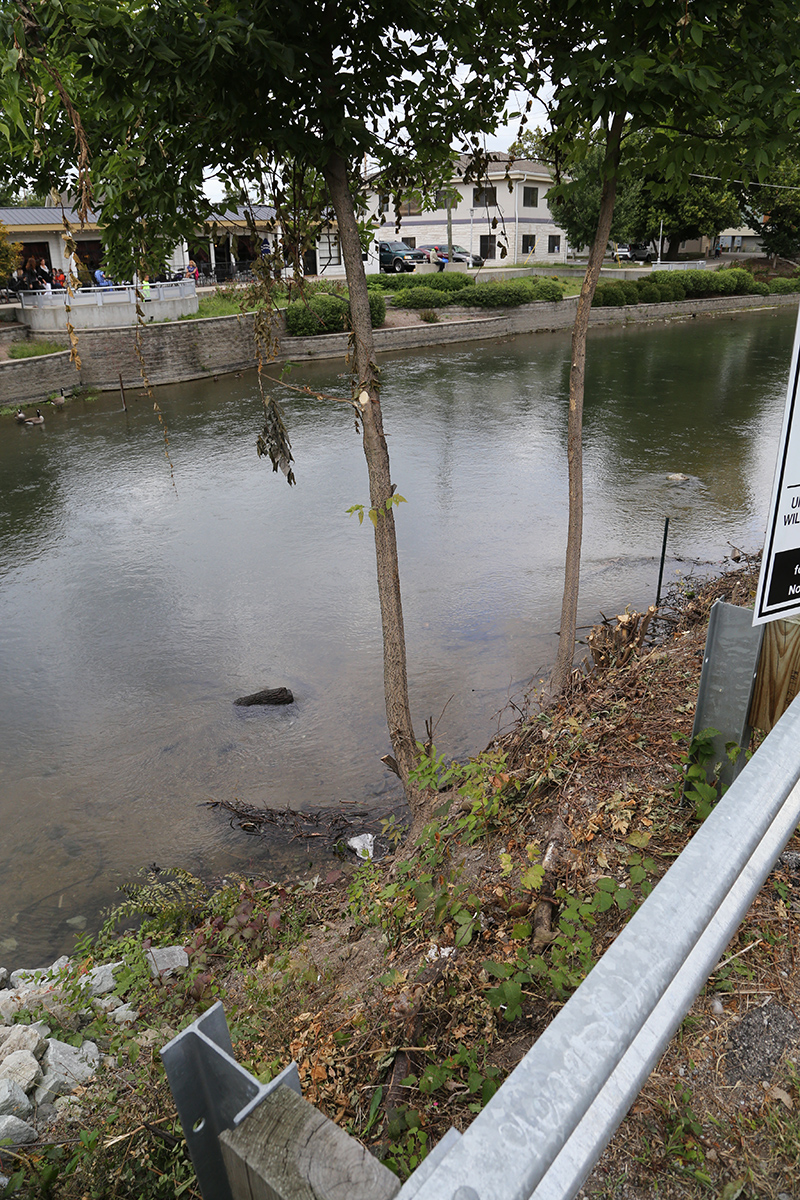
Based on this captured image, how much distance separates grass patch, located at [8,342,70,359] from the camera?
76.8 ft

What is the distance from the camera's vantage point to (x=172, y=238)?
18.3 feet

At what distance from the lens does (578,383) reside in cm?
648

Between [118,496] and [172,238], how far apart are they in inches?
413

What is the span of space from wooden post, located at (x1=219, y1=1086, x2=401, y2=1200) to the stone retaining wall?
17972 millimetres

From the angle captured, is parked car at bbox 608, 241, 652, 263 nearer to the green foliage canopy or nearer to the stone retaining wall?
the stone retaining wall

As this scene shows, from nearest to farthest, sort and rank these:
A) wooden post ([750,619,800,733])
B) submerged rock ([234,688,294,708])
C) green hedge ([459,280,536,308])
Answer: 1. wooden post ([750,619,800,733])
2. submerged rock ([234,688,294,708])
3. green hedge ([459,280,536,308])

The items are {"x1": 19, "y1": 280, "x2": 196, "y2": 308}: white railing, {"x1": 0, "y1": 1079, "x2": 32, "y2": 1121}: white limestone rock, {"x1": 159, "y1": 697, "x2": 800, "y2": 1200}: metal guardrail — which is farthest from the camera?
{"x1": 19, "y1": 280, "x2": 196, "y2": 308}: white railing

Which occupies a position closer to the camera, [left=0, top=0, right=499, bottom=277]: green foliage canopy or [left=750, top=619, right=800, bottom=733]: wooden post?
[left=750, top=619, right=800, bottom=733]: wooden post

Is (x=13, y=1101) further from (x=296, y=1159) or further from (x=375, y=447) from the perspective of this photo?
(x=375, y=447)

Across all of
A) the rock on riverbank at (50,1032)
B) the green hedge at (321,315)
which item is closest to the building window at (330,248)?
the rock on riverbank at (50,1032)

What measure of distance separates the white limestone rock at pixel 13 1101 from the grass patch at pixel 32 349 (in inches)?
922

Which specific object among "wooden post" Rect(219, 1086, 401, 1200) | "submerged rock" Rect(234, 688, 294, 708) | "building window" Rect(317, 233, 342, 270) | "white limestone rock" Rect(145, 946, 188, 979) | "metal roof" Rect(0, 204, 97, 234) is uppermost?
"metal roof" Rect(0, 204, 97, 234)

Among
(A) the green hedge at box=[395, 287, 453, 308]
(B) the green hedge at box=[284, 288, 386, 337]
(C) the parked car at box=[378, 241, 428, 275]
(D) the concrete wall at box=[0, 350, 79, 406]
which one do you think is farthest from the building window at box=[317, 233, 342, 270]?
(C) the parked car at box=[378, 241, 428, 275]

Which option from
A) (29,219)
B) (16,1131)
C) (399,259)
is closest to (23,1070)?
(16,1131)
